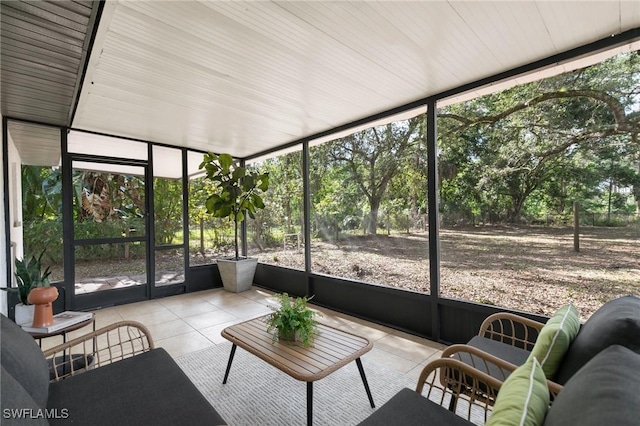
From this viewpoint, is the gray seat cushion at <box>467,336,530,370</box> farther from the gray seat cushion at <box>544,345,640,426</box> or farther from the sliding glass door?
the sliding glass door

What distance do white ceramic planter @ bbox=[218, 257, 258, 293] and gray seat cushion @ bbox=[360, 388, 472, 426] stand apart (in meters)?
4.24

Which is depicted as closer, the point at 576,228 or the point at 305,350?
the point at 305,350

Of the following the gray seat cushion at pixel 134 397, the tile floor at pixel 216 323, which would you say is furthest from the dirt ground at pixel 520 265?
the gray seat cushion at pixel 134 397

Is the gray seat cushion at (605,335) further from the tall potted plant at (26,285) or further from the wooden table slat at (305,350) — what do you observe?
the tall potted plant at (26,285)

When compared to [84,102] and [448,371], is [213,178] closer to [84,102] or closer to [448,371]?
[84,102]

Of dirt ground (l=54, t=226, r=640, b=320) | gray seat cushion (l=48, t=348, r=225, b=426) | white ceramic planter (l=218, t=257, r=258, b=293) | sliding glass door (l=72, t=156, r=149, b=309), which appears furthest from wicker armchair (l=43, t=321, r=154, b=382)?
white ceramic planter (l=218, t=257, r=258, b=293)

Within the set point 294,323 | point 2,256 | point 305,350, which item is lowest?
point 305,350

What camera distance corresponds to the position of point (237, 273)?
5.26 metres

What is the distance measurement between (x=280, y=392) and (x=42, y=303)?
181cm

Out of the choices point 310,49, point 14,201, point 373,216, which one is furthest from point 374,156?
point 14,201

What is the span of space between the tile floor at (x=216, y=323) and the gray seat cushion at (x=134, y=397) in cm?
135

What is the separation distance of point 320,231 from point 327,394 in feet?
9.37

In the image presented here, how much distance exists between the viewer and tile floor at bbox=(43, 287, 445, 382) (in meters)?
2.90

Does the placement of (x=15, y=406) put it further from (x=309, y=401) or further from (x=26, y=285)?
(x=26, y=285)
